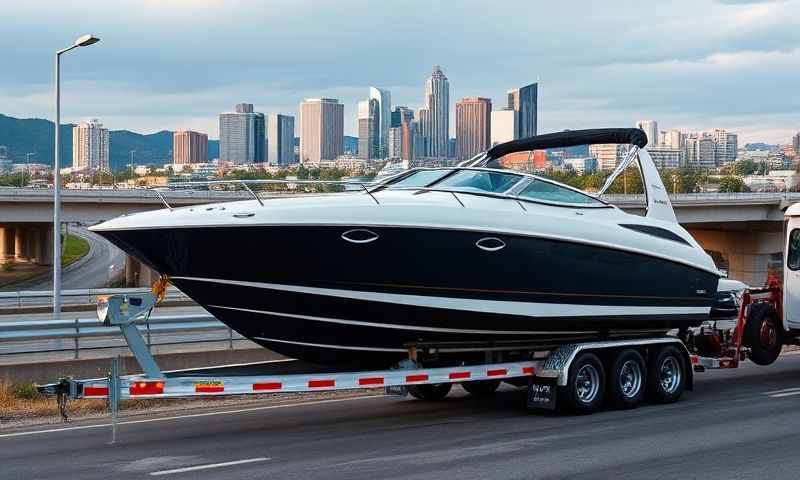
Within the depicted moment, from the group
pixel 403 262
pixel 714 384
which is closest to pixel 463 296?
pixel 403 262

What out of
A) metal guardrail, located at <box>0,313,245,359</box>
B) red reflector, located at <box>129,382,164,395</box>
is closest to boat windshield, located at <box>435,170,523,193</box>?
red reflector, located at <box>129,382,164,395</box>

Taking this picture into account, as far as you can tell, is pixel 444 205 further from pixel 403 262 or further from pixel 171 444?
pixel 171 444

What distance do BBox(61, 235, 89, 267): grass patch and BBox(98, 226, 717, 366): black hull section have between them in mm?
77313

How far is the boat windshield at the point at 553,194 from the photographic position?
12922mm

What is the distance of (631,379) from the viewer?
45.4 feet

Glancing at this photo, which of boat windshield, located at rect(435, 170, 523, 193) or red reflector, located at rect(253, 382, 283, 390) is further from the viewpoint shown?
boat windshield, located at rect(435, 170, 523, 193)

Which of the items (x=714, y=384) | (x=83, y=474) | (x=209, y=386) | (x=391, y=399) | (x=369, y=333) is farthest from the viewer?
(x=714, y=384)

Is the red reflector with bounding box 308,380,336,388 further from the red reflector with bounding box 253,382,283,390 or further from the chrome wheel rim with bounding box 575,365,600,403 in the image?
the chrome wheel rim with bounding box 575,365,600,403

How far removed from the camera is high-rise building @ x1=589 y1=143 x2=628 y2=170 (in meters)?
16.7

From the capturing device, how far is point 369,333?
38.8 ft

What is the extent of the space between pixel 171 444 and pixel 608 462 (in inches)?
174

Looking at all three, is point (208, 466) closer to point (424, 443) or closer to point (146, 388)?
point (146, 388)

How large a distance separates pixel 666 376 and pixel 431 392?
3.11m

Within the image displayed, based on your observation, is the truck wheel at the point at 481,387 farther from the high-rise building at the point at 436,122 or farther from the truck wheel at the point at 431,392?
the high-rise building at the point at 436,122
